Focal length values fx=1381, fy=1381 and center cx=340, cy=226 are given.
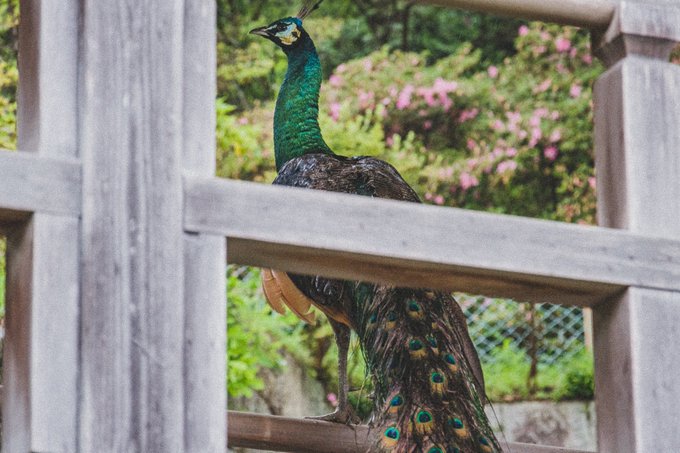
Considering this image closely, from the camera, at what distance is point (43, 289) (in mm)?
2076

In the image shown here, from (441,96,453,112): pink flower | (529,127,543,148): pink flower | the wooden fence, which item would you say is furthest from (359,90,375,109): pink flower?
the wooden fence

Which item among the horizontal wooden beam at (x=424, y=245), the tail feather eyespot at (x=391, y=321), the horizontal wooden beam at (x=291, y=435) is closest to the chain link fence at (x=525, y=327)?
the horizontal wooden beam at (x=291, y=435)

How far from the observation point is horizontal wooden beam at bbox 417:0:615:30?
8.81 feet

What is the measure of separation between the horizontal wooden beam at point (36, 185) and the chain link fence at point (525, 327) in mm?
5496

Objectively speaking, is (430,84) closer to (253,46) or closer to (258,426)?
(253,46)

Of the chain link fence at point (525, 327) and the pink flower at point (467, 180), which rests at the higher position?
the pink flower at point (467, 180)

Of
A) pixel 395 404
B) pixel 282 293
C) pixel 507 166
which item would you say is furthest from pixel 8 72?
pixel 395 404

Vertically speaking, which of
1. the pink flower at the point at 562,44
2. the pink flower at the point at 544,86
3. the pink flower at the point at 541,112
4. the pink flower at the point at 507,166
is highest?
the pink flower at the point at 562,44

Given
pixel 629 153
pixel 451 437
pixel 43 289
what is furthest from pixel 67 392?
pixel 451 437

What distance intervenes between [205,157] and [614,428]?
0.89m

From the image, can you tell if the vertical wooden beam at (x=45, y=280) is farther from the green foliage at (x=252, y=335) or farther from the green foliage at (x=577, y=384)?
the green foliage at (x=577, y=384)

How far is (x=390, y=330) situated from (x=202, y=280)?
59.6 inches

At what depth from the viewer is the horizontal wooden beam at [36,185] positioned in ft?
6.90

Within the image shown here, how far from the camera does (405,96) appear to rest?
8.01 metres
